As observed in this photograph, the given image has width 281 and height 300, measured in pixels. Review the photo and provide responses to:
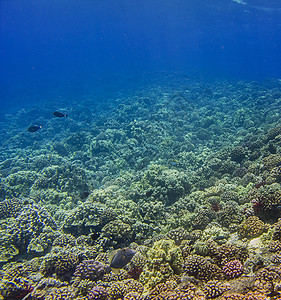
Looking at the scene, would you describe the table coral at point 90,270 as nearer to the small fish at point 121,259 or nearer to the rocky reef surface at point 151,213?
the rocky reef surface at point 151,213

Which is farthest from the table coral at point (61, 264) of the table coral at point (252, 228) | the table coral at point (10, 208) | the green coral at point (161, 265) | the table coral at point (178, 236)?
the table coral at point (252, 228)

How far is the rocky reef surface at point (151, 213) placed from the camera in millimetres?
4426

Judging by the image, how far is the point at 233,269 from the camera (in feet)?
13.5

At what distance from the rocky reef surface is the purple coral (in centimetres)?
2

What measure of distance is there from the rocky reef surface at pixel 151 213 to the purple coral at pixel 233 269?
2cm

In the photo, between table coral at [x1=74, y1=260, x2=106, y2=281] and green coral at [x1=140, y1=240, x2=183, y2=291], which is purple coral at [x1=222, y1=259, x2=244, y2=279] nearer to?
green coral at [x1=140, y1=240, x2=183, y2=291]

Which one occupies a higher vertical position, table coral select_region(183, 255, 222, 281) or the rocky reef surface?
the rocky reef surface

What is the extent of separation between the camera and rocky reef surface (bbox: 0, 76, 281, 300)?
4426mm

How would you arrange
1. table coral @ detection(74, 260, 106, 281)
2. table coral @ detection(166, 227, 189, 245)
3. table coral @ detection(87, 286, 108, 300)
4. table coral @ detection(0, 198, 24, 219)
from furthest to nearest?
table coral @ detection(0, 198, 24, 219)
table coral @ detection(166, 227, 189, 245)
table coral @ detection(74, 260, 106, 281)
table coral @ detection(87, 286, 108, 300)

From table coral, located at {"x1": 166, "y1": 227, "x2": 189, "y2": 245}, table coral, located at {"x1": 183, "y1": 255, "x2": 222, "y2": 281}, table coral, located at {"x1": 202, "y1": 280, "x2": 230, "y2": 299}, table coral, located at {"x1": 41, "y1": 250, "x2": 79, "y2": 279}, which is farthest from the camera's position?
table coral, located at {"x1": 166, "y1": 227, "x2": 189, "y2": 245}

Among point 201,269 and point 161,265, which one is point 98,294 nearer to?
point 161,265

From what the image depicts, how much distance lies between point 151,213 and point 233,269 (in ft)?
16.7

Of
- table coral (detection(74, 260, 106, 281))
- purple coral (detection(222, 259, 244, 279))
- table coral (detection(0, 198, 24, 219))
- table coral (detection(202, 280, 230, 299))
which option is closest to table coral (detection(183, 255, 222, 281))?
purple coral (detection(222, 259, 244, 279))

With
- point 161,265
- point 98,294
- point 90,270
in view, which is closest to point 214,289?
point 161,265
